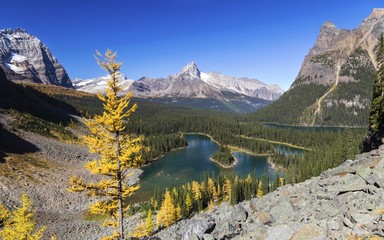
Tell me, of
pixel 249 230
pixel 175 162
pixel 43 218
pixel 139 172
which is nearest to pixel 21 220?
pixel 249 230

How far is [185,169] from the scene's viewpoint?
15738 cm

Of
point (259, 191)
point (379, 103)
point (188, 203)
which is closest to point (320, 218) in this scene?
point (379, 103)

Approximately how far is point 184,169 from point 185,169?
22.0 inches

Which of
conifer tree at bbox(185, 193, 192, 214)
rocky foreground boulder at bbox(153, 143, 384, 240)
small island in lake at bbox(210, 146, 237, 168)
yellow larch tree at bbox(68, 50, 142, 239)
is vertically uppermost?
yellow larch tree at bbox(68, 50, 142, 239)

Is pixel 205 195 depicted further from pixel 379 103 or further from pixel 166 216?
pixel 379 103

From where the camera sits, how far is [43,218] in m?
77.4

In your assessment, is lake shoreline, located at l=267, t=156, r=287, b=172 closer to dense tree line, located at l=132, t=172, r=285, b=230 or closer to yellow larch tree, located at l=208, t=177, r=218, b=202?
dense tree line, located at l=132, t=172, r=285, b=230

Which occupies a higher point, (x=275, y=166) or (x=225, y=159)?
(x=225, y=159)

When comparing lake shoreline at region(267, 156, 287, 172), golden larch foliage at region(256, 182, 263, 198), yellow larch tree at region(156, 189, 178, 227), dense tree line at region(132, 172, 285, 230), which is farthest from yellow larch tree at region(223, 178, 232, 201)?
lake shoreline at region(267, 156, 287, 172)

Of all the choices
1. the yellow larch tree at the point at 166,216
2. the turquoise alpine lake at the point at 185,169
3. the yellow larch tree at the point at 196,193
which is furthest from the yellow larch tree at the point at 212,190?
the yellow larch tree at the point at 166,216

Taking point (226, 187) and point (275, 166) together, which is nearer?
point (226, 187)

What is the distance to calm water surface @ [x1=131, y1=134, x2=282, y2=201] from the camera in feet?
421

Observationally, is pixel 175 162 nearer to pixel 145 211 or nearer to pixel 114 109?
pixel 145 211

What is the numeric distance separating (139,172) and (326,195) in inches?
4939
